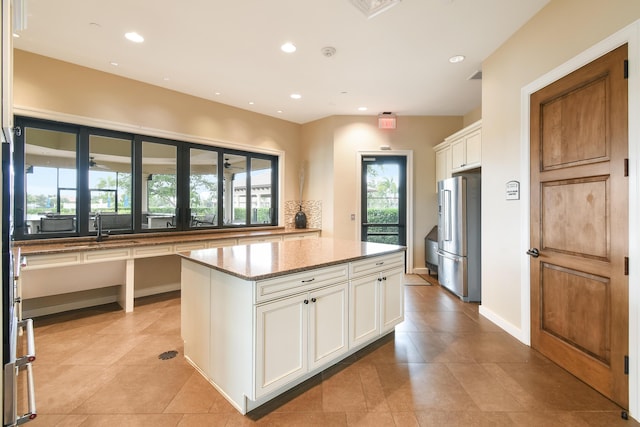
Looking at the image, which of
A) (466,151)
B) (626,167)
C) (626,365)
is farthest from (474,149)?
(626,365)

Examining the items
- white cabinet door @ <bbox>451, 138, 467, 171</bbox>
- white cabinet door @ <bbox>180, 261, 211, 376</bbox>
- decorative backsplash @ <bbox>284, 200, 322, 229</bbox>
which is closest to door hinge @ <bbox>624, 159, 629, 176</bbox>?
white cabinet door @ <bbox>451, 138, 467, 171</bbox>

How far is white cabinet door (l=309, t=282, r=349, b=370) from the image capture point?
6.86ft

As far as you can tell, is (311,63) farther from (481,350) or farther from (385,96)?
(481,350)

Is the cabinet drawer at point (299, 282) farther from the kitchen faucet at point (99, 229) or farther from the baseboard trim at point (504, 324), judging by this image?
the kitchen faucet at point (99, 229)

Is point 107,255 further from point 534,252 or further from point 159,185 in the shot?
point 534,252

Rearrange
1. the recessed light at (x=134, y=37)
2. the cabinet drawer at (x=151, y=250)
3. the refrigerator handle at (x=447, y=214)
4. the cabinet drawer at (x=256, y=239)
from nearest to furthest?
the recessed light at (x=134, y=37), the cabinet drawer at (x=151, y=250), the refrigerator handle at (x=447, y=214), the cabinet drawer at (x=256, y=239)

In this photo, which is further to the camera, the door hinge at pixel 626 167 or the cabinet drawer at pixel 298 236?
the cabinet drawer at pixel 298 236

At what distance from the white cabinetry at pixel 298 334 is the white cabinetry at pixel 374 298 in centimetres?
13

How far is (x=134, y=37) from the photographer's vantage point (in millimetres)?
2994

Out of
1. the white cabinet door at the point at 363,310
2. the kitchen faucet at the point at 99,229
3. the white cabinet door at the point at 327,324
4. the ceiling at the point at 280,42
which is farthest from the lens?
the kitchen faucet at the point at 99,229

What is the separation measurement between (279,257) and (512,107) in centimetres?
277

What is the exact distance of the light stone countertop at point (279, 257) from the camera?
74.0 inches

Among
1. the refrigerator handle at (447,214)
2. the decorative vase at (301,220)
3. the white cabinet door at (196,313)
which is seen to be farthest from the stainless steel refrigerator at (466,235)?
the white cabinet door at (196,313)

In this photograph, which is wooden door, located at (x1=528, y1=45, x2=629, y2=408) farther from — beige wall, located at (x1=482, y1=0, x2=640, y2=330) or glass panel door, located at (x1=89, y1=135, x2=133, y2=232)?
glass panel door, located at (x1=89, y1=135, x2=133, y2=232)
